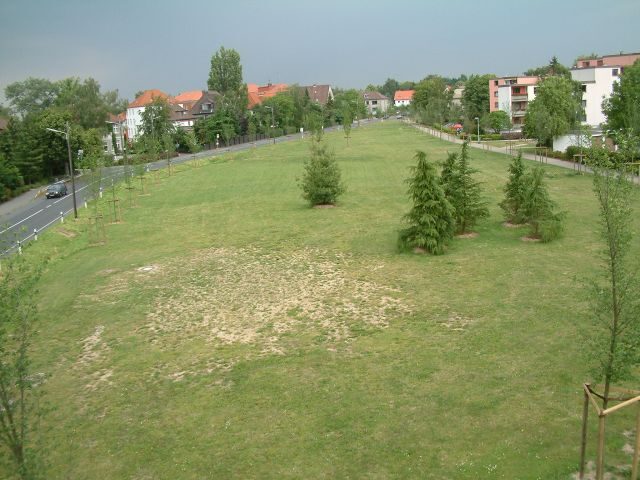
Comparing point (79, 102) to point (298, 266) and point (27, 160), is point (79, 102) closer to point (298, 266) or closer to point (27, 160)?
point (27, 160)

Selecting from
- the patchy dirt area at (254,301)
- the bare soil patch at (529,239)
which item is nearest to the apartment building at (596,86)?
the bare soil patch at (529,239)

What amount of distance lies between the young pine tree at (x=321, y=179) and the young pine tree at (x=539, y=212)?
1253cm

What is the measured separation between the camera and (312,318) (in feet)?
57.8

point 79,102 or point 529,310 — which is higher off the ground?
point 79,102

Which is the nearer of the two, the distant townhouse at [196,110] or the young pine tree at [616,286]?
the young pine tree at [616,286]

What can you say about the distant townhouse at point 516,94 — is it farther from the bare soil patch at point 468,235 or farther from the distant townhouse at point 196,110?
the bare soil patch at point 468,235

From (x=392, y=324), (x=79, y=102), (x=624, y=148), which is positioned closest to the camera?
(x=624, y=148)

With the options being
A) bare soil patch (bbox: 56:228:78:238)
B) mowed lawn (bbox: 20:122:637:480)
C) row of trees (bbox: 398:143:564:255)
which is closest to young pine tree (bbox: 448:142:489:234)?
row of trees (bbox: 398:143:564:255)

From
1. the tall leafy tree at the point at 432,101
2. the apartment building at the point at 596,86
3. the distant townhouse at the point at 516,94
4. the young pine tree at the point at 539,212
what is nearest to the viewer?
the young pine tree at the point at 539,212

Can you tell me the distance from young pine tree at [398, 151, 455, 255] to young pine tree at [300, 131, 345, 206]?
37.2 feet

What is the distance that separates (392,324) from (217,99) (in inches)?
3804

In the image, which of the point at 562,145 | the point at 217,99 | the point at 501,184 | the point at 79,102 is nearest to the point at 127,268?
the point at 501,184

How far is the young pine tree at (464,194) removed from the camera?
25.5 meters

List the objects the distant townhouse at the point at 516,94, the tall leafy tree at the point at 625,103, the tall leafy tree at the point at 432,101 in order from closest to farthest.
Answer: the tall leafy tree at the point at 625,103 < the distant townhouse at the point at 516,94 < the tall leafy tree at the point at 432,101
